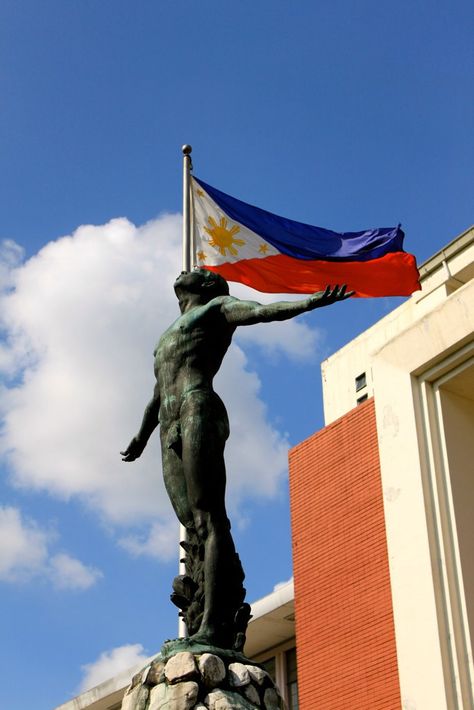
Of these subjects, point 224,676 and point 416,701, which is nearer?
point 224,676

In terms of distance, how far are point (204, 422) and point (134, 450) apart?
1.17m

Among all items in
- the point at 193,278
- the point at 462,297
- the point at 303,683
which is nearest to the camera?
the point at 193,278

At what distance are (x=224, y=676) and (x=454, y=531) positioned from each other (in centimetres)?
751

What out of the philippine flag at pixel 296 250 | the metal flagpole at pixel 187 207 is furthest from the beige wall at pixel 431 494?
the metal flagpole at pixel 187 207

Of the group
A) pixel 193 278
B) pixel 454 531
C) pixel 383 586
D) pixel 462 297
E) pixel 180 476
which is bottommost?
pixel 180 476

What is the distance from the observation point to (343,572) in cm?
1886

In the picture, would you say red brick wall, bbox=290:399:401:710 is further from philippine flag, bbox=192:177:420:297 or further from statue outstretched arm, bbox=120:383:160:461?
statue outstretched arm, bbox=120:383:160:461

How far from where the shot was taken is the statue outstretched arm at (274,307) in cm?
571

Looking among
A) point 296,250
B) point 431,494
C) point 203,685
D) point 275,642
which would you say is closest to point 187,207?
point 296,250

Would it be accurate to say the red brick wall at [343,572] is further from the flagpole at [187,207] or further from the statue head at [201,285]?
the statue head at [201,285]

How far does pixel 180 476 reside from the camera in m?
6.41

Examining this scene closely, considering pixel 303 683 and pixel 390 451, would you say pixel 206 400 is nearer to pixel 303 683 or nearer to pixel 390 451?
pixel 390 451

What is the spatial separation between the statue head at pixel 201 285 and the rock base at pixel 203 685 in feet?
7.72

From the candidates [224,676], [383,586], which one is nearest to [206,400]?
[224,676]
